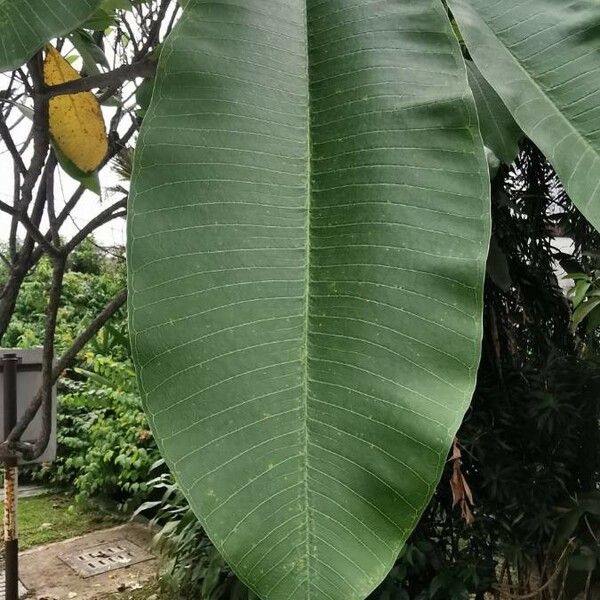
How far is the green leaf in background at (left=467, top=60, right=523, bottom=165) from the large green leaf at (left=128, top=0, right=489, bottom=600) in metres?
0.13

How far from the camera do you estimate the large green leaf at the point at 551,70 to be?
26 centimetres

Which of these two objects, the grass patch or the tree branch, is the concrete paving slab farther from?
the tree branch

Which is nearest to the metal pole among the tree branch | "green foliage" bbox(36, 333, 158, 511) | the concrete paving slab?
the tree branch

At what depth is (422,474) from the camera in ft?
0.69

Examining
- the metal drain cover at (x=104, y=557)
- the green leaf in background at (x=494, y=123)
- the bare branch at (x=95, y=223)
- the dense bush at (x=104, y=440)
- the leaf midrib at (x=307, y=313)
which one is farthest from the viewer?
the dense bush at (x=104, y=440)

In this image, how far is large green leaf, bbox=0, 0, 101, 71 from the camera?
30cm

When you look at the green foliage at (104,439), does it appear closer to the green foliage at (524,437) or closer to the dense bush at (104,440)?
the dense bush at (104,440)

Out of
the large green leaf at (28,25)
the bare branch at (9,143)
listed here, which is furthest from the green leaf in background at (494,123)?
the bare branch at (9,143)

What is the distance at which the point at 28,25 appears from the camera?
1.00ft

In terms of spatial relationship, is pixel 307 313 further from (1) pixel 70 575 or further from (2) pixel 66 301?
(2) pixel 66 301

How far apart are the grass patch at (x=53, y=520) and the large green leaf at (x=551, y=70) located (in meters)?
2.92

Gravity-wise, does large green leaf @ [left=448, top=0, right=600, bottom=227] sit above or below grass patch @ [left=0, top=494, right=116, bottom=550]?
above

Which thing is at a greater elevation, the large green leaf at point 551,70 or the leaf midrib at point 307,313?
the large green leaf at point 551,70

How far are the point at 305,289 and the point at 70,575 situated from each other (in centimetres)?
261
